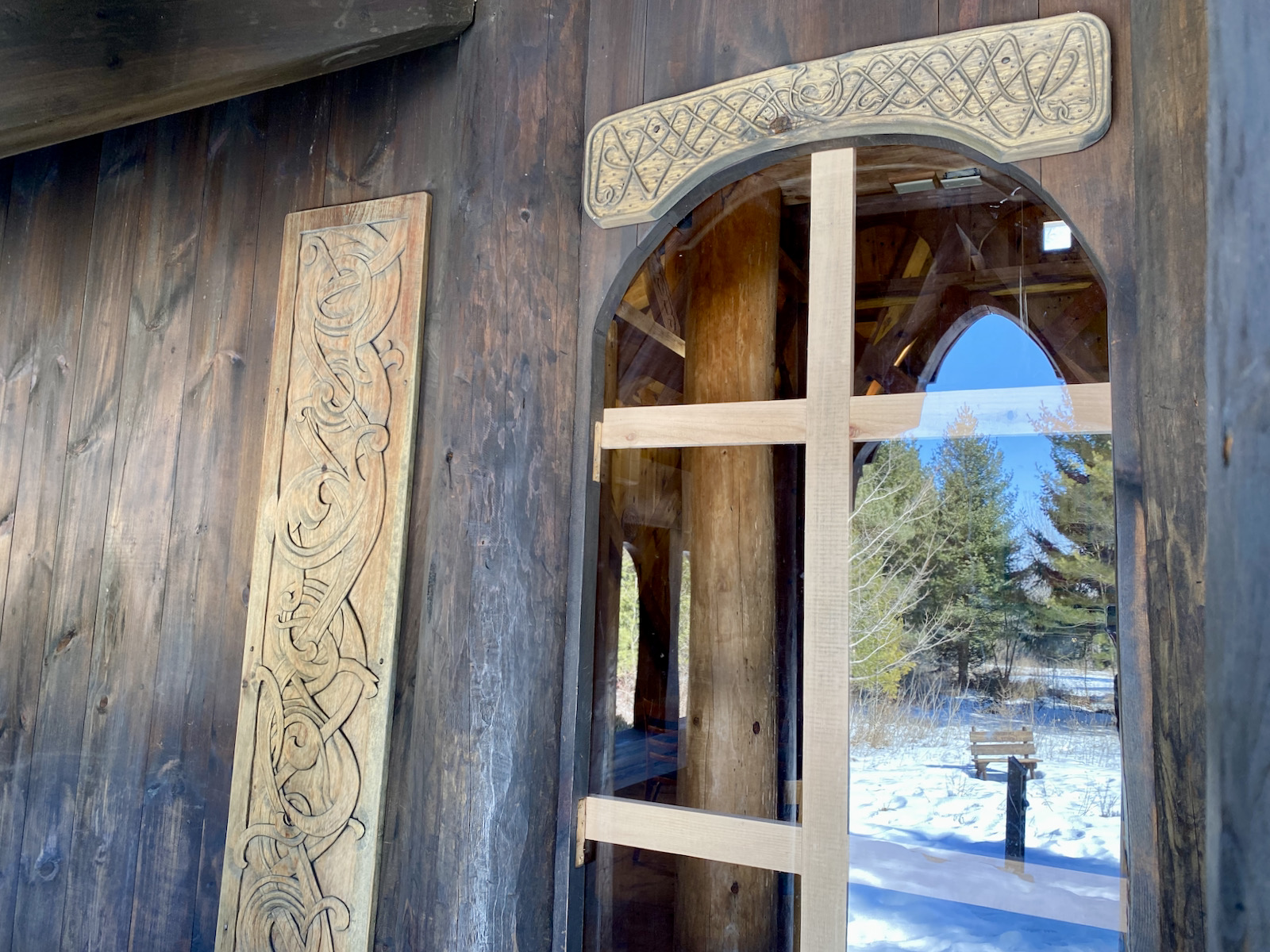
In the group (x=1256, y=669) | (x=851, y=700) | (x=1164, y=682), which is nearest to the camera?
(x=1256, y=669)

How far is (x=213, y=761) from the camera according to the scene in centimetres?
192

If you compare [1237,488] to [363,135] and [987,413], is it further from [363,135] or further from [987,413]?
[363,135]

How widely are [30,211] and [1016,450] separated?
244 centimetres

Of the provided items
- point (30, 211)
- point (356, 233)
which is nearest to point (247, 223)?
Answer: point (356, 233)

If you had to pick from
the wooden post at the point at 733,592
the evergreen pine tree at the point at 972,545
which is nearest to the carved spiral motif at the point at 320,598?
the wooden post at the point at 733,592

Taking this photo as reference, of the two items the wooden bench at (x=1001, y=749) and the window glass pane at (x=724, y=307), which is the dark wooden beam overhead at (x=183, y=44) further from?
the wooden bench at (x=1001, y=749)

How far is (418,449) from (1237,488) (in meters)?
1.37

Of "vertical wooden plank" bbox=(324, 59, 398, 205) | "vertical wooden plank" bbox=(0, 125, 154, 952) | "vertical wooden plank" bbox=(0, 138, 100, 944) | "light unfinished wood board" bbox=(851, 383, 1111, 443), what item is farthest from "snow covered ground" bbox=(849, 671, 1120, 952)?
"vertical wooden plank" bbox=(0, 138, 100, 944)

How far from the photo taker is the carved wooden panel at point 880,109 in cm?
132

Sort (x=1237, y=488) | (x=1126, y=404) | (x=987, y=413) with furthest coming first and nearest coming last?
(x=987, y=413), (x=1126, y=404), (x=1237, y=488)

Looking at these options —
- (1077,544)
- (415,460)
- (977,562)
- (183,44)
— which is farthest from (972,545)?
(183,44)

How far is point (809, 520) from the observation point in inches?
57.4

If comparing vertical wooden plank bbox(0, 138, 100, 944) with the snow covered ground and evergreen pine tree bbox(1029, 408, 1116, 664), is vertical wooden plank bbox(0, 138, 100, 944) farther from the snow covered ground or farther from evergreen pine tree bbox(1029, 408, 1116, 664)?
evergreen pine tree bbox(1029, 408, 1116, 664)

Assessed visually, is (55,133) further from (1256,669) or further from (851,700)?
(1256,669)
